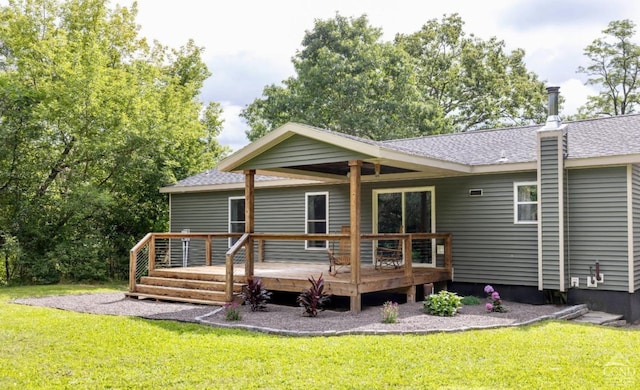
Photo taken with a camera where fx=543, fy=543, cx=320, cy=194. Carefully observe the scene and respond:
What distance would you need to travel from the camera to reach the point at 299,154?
29.8 feet

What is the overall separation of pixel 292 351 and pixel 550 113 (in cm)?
699

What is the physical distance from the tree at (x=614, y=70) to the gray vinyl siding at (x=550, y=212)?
20.9 metres

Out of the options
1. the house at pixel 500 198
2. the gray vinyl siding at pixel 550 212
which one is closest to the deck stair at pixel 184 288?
the house at pixel 500 198

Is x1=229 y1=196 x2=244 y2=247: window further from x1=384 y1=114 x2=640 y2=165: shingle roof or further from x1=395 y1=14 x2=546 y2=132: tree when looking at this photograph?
x1=395 y1=14 x2=546 y2=132: tree

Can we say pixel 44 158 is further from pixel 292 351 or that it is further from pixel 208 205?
pixel 292 351

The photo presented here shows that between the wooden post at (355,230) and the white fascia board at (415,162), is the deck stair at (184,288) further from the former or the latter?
the white fascia board at (415,162)

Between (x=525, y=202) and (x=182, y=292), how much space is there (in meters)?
6.56

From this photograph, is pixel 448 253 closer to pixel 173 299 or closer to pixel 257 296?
pixel 257 296

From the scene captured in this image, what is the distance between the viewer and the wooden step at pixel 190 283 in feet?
31.8

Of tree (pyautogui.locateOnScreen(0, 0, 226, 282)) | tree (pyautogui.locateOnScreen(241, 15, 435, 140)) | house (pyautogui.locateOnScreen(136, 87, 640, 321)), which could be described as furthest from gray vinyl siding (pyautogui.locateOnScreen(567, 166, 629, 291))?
tree (pyautogui.locateOnScreen(241, 15, 435, 140))

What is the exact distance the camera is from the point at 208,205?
50.1 ft

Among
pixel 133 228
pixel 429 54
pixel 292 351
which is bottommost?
pixel 292 351

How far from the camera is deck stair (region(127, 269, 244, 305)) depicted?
9.62 m

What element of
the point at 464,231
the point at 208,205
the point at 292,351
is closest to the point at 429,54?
the point at 208,205
